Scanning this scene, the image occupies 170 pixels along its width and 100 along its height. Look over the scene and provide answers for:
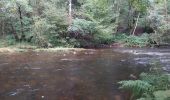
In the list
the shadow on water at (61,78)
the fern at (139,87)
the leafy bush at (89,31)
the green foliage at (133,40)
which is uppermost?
the leafy bush at (89,31)

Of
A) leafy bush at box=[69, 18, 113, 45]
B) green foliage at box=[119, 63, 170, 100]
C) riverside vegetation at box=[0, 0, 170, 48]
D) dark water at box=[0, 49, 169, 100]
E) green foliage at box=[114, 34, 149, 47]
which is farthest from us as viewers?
green foliage at box=[114, 34, 149, 47]

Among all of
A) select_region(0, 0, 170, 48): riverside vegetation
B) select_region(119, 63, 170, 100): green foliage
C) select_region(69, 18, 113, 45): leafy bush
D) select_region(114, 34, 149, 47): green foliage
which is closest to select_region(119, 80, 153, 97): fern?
select_region(119, 63, 170, 100): green foliage

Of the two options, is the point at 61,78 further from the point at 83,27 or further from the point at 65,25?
the point at 83,27

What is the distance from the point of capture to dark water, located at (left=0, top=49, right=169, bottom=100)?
937 centimetres

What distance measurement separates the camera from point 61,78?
11.9 meters

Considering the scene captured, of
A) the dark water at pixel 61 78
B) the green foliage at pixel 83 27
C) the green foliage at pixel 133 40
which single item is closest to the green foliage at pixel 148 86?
the dark water at pixel 61 78

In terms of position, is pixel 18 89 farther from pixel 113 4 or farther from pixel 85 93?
pixel 113 4

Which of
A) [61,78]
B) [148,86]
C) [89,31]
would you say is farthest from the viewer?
[89,31]

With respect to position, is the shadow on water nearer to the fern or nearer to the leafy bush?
the fern

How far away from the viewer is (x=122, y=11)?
109 feet

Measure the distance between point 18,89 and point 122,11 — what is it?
24.5 meters

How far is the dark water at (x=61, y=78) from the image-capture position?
30.7 ft

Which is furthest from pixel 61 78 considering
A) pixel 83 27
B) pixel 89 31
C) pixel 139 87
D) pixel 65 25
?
pixel 89 31

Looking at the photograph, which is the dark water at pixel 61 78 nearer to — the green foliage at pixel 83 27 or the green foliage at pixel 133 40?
the green foliage at pixel 83 27
